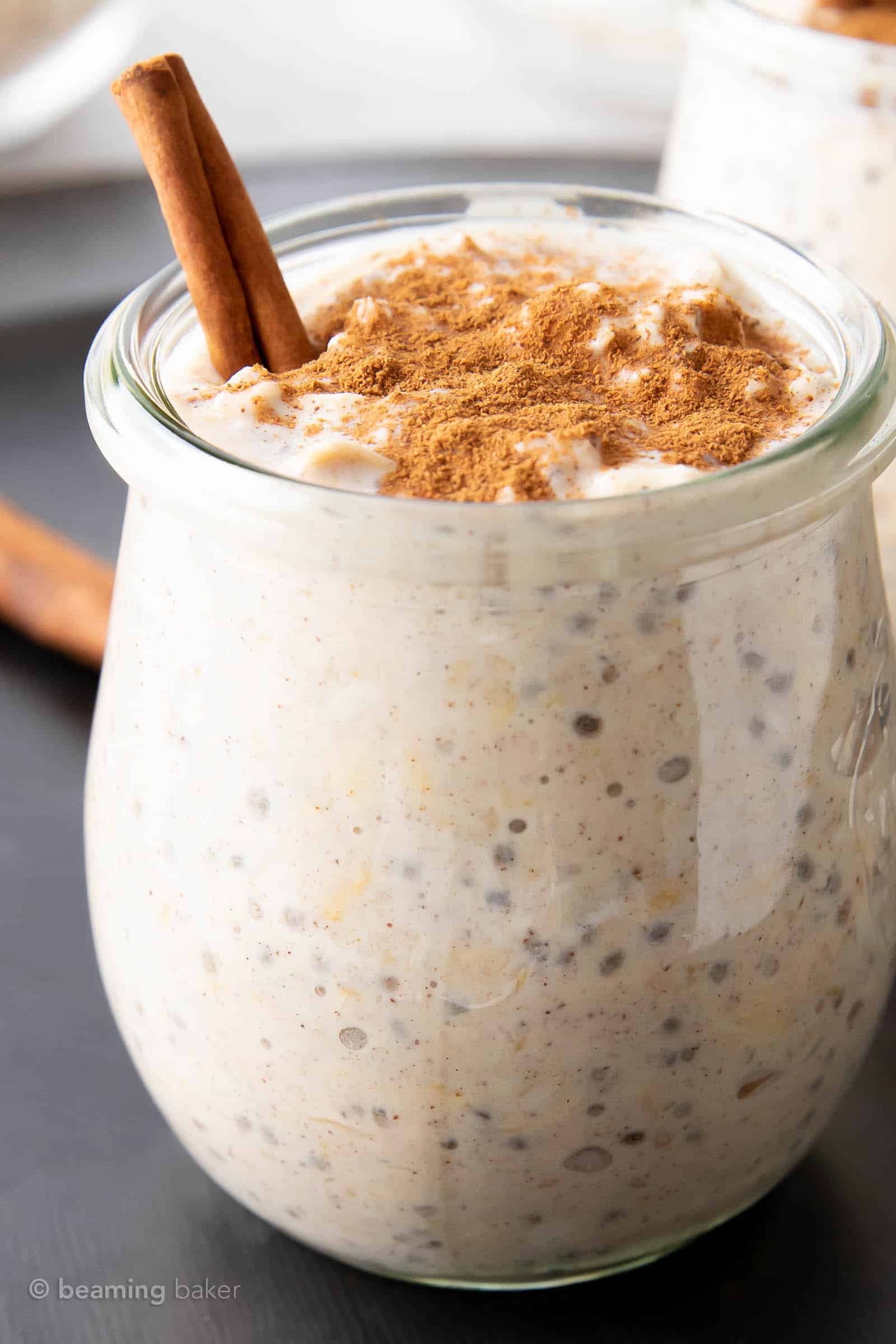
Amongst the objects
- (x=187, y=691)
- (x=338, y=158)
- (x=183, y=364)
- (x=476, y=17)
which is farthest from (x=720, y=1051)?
(x=476, y=17)

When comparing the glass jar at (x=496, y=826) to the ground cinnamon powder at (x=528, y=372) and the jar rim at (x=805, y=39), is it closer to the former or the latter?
the ground cinnamon powder at (x=528, y=372)

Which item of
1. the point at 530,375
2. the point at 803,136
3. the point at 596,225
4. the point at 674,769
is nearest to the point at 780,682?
the point at 674,769

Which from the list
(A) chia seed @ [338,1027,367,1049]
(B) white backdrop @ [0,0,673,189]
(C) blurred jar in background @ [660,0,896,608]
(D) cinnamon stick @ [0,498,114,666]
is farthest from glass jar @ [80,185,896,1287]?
(B) white backdrop @ [0,0,673,189]

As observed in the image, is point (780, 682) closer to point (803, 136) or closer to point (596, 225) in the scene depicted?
point (596, 225)

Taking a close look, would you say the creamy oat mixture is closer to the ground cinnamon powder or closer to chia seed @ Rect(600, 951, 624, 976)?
the ground cinnamon powder

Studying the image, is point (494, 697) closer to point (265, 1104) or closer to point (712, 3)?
point (265, 1104)

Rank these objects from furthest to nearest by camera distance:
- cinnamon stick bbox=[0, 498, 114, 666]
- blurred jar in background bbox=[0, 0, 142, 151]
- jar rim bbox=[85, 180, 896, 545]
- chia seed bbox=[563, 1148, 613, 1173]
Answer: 1. blurred jar in background bbox=[0, 0, 142, 151]
2. cinnamon stick bbox=[0, 498, 114, 666]
3. chia seed bbox=[563, 1148, 613, 1173]
4. jar rim bbox=[85, 180, 896, 545]
